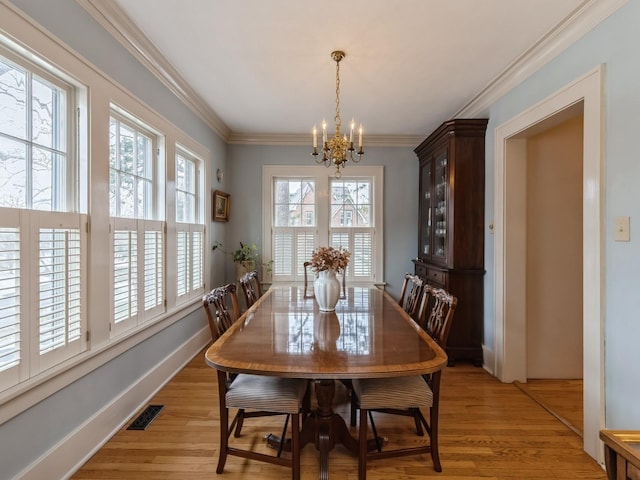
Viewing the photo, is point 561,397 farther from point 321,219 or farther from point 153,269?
point 153,269

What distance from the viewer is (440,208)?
3533 millimetres

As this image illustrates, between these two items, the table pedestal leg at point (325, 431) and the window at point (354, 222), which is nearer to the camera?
the table pedestal leg at point (325, 431)

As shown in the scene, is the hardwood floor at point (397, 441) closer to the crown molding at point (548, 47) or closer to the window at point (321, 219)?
the window at point (321, 219)

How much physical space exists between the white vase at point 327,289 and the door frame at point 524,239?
1523 mm

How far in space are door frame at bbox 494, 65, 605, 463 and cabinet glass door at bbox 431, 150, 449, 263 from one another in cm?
54

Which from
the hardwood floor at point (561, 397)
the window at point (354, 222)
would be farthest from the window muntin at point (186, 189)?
the hardwood floor at point (561, 397)

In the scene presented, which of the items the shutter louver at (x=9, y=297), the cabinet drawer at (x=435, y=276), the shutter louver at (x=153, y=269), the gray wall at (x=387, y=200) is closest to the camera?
the shutter louver at (x=9, y=297)

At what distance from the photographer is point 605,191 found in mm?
1790

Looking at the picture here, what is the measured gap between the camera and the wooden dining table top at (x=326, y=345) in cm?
137

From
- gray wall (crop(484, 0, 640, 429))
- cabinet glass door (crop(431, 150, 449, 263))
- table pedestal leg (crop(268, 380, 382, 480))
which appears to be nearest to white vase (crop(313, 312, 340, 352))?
table pedestal leg (crop(268, 380, 382, 480))

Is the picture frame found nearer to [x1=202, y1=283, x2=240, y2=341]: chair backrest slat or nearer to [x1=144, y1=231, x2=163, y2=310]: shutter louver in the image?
[x1=144, y1=231, x2=163, y2=310]: shutter louver

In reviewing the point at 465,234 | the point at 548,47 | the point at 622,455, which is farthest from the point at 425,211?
the point at 622,455

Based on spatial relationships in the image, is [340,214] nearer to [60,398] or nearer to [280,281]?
[280,281]

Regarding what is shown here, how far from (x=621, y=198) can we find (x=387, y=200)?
2834mm
